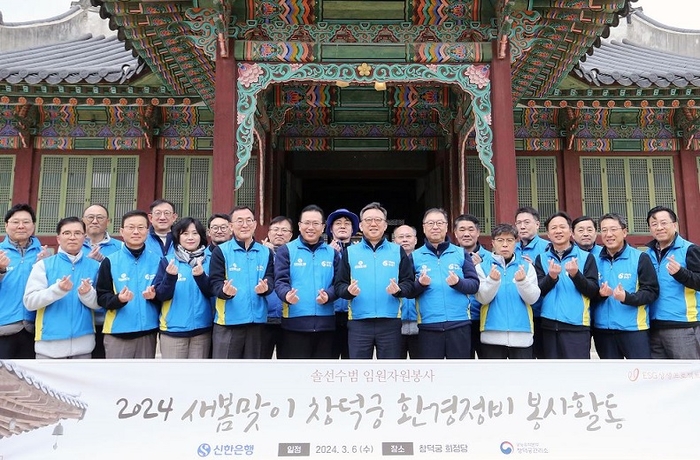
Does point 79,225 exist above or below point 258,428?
above

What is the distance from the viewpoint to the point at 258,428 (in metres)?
3.56

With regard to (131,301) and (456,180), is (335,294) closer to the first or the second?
(131,301)

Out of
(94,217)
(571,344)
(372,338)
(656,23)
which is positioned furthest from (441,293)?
(656,23)

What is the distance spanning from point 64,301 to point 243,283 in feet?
4.03

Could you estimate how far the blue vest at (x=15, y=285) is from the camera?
13.9 ft

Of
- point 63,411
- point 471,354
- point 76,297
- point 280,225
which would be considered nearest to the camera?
point 63,411

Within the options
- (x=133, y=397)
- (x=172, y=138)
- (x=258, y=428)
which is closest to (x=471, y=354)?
(x=258, y=428)

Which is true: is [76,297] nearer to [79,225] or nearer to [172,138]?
[79,225]

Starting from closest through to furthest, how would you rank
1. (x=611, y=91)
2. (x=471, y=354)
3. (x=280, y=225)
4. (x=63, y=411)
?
(x=63, y=411) < (x=471, y=354) < (x=280, y=225) < (x=611, y=91)

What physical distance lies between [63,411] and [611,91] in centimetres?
765

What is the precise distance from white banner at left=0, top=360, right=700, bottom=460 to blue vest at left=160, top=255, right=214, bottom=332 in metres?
0.63

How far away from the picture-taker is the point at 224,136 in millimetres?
6320

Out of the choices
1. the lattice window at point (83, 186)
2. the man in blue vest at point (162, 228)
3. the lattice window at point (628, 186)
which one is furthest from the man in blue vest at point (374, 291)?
the lattice window at point (628, 186)

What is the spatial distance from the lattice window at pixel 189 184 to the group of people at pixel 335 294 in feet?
14.8
